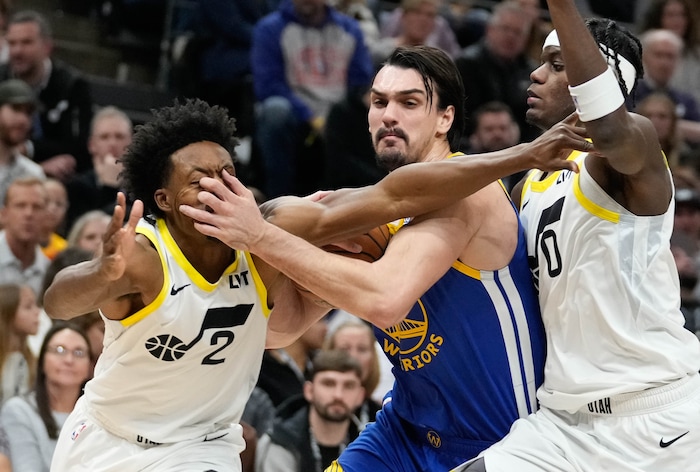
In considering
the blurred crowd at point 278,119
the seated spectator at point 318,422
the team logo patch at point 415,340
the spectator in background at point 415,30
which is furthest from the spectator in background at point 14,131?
the team logo patch at point 415,340

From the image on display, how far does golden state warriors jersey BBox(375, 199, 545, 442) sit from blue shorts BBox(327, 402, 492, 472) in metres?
0.11

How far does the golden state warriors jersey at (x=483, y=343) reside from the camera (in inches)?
191

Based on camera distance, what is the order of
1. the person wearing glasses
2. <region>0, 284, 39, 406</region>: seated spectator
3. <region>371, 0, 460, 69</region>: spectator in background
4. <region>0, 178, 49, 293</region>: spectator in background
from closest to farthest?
the person wearing glasses, <region>0, 284, 39, 406</region>: seated spectator, <region>0, 178, 49, 293</region>: spectator in background, <region>371, 0, 460, 69</region>: spectator in background

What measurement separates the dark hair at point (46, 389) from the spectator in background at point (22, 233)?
5.08ft

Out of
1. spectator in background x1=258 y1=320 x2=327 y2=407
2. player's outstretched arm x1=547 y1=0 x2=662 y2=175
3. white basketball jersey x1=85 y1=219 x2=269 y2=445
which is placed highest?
player's outstretched arm x1=547 y1=0 x2=662 y2=175

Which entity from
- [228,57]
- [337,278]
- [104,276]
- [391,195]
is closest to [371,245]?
[391,195]

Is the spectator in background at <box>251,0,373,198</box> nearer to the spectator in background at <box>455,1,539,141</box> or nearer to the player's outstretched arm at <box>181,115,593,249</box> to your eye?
the spectator in background at <box>455,1,539,141</box>

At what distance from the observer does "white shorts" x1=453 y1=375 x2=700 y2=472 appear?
4480 mm

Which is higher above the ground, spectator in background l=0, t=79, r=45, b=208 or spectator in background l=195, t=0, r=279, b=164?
spectator in background l=195, t=0, r=279, b=164

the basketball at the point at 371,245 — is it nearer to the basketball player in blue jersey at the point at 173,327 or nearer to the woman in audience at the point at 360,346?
the basketball player in blue jersey at the point at 173,327

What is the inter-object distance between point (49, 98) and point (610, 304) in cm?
709

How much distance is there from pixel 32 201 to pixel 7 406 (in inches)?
87.1

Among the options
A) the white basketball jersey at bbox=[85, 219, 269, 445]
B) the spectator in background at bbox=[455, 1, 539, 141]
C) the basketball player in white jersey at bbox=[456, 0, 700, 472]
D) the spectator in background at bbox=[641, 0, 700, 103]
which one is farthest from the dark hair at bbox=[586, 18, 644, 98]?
the spectator in background at bbox=[641, 0, 700, 103]

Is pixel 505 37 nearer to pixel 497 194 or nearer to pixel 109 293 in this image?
pixel 497 194
